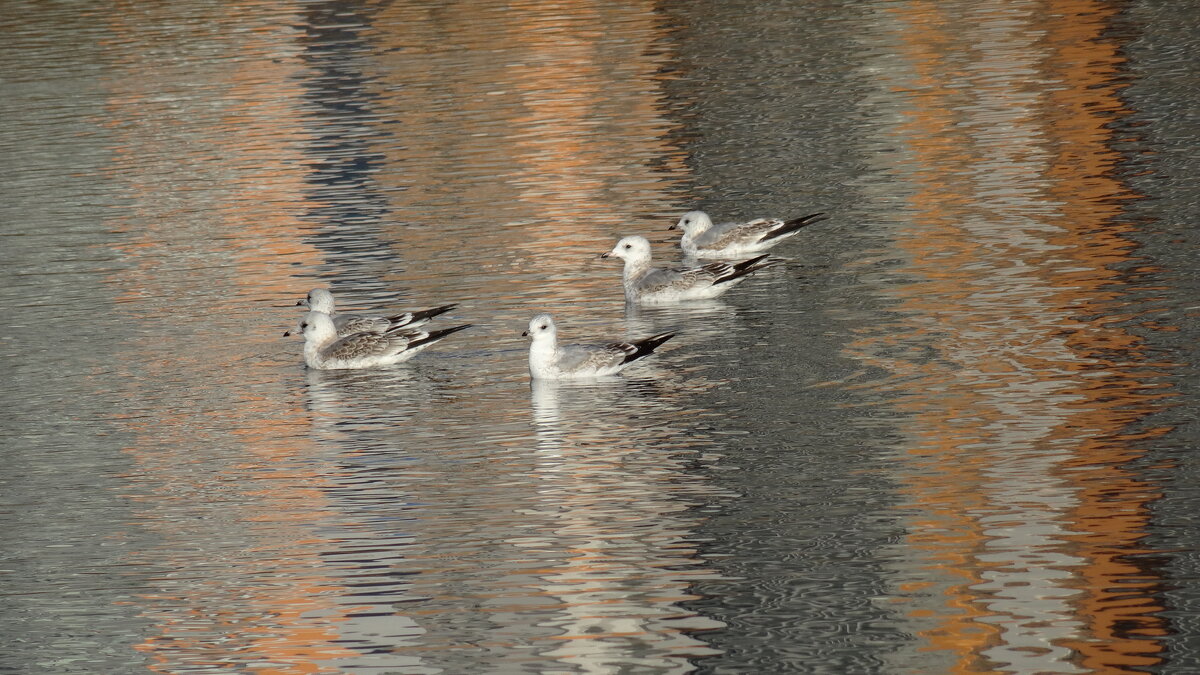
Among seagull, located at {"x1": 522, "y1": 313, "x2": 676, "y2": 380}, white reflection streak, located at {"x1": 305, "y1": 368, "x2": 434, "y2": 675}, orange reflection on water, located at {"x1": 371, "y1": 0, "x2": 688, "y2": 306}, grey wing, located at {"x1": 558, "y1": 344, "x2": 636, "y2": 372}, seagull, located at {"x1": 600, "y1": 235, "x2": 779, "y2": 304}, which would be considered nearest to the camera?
white reflection streak, located at {"x1": 305, "y1": 368, "x2": 434, "y2": 675}

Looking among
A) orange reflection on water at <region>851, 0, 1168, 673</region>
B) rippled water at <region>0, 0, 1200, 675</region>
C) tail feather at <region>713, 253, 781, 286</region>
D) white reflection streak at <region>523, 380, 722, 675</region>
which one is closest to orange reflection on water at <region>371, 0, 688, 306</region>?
rippled water at <region>0, 0, 1200, 675</region>

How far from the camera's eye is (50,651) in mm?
10711

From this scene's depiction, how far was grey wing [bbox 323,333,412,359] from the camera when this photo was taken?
16953mm

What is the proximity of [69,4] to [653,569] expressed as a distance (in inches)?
2229

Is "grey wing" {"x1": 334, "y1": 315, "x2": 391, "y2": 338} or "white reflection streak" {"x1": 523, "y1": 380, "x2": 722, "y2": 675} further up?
"grey wing" {"x1": 334, "y1": 315, "x2": 391, "y2": 338}

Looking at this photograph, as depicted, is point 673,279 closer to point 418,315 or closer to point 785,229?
point 785,229

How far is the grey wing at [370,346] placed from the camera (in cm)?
1695

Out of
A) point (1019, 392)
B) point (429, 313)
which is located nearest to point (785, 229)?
point (429, 313)

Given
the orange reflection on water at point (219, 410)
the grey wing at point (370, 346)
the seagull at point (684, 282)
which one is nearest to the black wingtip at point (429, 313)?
the grey wing at point (370, 346)

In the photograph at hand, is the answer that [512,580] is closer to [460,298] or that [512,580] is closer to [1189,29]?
[460,298]

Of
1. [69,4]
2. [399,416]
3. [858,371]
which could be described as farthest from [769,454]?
[69,4]

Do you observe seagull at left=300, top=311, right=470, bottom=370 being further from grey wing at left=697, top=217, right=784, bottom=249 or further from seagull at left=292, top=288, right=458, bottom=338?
grey wing at left=697, top=217, right=784, bottom=249

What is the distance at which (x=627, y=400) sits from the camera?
15.3 m

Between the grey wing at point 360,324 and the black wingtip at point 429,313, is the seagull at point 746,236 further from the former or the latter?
the grey wing at point 360,324
